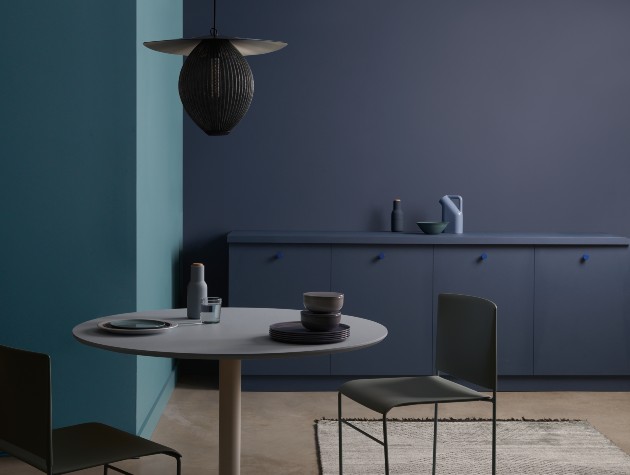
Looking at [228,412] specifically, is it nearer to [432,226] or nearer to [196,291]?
[196,291]

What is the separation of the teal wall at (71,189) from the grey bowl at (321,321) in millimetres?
1336

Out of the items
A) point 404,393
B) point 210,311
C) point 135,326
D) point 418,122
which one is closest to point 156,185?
point 210,311

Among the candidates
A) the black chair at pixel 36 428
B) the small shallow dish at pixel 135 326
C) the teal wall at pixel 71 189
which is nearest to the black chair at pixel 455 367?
the small shallow dish at pixel 135 326

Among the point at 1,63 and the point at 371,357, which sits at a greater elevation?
the point at 1,63

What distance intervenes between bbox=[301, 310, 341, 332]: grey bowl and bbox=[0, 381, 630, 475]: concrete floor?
122 centimetres

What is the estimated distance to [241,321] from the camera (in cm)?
286

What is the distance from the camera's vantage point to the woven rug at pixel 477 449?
359 cm

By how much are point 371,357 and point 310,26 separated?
209 centimetres

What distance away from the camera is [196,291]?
2.88 metres

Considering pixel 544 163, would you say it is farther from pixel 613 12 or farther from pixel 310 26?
pixel 310 26

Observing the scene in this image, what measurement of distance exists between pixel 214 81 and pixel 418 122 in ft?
9.40

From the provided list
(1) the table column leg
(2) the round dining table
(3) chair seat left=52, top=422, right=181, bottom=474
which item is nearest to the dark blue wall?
(2) the round dining table

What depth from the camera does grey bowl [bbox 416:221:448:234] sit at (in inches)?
200

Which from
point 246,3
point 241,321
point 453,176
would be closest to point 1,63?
point 241,321
